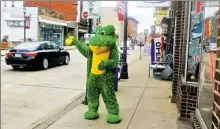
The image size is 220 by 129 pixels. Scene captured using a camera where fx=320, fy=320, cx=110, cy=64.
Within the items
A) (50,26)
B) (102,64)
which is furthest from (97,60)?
(50,26)

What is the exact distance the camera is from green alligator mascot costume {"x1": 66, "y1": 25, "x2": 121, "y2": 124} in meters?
5.82

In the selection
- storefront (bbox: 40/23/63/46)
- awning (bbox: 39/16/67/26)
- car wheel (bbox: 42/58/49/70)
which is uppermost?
awning (bbox: 39/16/67/26)

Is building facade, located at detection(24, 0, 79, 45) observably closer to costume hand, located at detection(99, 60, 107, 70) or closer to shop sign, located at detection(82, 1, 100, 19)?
shop sign, located at detection(82, 1, 100, 19)

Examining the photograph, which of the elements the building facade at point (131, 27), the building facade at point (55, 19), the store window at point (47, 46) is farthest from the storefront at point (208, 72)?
the building facade at point (131, 27)

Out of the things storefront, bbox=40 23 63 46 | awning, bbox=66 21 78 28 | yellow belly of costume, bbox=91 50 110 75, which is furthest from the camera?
awning, bbox=66 21 78 28

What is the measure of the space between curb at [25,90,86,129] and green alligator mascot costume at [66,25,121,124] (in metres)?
0.70

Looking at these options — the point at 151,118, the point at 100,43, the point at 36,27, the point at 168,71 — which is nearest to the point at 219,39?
the point at 100,43

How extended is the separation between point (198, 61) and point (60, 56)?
508 inches

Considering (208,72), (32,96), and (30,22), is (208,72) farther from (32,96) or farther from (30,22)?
(30,22)

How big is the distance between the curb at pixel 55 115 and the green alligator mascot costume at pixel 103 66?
0.70m

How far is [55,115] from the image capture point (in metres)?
6.57

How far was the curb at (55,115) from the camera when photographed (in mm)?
5768

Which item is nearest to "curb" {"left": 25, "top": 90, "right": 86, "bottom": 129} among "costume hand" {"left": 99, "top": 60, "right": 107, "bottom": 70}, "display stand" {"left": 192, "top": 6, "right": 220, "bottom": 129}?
"costume hand" {"left": 99, "top": 60, "right": 107, "bottom": 70}

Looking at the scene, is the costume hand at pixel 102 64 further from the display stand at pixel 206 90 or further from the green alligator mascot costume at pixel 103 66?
the display stand at pixel 206 90
